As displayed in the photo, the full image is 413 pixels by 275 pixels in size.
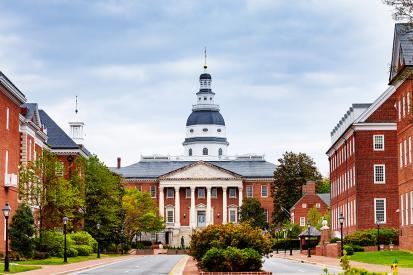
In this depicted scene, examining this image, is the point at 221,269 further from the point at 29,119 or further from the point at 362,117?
the point at 362,117

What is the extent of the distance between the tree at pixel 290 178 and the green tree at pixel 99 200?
50929 mm

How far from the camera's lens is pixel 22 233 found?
65062 millimetres

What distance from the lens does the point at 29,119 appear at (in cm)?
7900

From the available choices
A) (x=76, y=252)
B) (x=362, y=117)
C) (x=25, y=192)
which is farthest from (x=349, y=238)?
(x=25, y=192)

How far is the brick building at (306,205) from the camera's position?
488 ft

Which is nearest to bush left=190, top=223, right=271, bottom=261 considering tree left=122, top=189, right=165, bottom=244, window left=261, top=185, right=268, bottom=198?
tree left=122, top=189, right=165, bottom=244

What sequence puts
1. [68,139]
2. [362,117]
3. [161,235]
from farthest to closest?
[161,235], [68,139], [362,117]

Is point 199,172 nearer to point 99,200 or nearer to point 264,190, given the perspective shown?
point 264,190

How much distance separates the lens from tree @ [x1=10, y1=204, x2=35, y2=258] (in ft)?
212

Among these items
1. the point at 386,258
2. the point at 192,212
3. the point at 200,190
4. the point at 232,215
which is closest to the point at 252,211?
the point at 232,215

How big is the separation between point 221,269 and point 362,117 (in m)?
55.1

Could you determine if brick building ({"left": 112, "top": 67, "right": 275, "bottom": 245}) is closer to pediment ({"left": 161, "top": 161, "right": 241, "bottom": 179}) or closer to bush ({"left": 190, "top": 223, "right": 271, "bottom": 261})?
pediment ({"left": 161, "top": 161, "right": 241, "bottom": 179})

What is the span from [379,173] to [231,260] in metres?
55.0

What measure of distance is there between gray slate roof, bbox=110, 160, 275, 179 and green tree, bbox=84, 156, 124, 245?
8283cm
